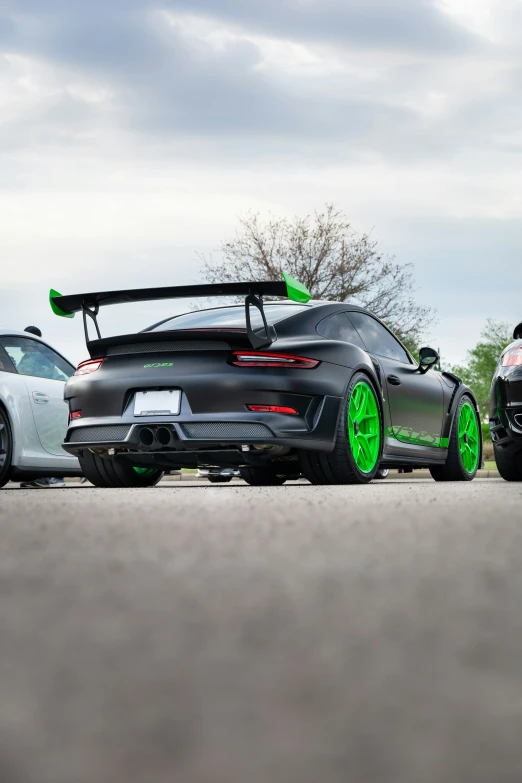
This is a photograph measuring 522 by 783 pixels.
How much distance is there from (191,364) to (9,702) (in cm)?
589

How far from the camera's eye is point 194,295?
25.0 feet

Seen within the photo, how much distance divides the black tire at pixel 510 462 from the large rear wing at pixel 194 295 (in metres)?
2.24

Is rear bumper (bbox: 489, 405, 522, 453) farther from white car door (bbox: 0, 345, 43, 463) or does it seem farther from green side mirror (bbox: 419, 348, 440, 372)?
white car door (bbox: 0, 345, 43, 463)

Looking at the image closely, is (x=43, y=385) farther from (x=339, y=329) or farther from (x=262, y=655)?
(x=262, y=655)

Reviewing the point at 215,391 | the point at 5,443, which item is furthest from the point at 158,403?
the point at 5,443

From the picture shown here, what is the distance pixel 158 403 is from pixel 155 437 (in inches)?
9.5

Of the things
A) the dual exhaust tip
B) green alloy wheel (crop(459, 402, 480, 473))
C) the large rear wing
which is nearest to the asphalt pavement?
the dual exhaust tip

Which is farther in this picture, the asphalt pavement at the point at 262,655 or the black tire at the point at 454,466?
the black tire at the point at 454,466

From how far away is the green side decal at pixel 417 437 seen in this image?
8.79m

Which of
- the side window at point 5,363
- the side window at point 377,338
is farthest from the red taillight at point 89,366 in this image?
the side window at point 377,338

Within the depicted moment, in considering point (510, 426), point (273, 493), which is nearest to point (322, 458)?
point (273, 493)

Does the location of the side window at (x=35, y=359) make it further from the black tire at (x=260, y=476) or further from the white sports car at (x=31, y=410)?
the black tire at (x=260, y=476)

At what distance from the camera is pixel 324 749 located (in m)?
1.43

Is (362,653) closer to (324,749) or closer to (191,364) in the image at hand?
(324,749)
